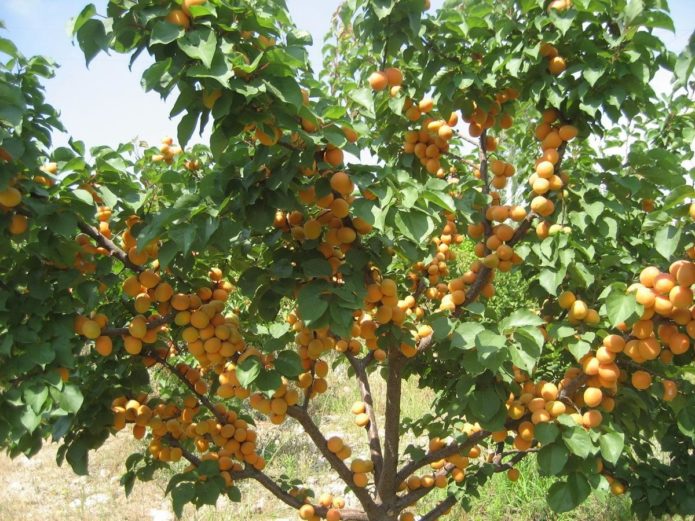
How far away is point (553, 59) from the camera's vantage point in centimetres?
178

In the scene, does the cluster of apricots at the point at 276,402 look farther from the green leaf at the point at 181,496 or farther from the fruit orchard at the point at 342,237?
the green leaf at the point at 181,496

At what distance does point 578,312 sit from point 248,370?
1063 millimetres

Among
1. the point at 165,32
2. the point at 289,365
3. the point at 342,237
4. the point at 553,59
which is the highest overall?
the point at 553,59

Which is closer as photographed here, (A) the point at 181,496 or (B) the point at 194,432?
(A) the point at 181,496

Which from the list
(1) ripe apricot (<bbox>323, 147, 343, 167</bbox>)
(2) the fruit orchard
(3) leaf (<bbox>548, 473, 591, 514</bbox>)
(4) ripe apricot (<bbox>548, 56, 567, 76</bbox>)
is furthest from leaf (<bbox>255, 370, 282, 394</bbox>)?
(4) ripe apricot (<bbox>548, 56, 567, 76</bbox>)

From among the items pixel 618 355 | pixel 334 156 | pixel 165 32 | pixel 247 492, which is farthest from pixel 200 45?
pixel 247 492

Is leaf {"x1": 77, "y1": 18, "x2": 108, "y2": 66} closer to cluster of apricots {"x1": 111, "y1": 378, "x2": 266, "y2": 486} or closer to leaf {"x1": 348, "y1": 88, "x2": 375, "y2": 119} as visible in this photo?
leaf {"x1": 348, "y1": 88, "x2": 375, "y2": 119}

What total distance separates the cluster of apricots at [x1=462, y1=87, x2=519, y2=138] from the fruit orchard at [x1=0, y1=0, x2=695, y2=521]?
0.04ft

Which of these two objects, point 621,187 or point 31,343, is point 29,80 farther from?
point 621,187

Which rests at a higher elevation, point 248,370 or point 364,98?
point 364,98

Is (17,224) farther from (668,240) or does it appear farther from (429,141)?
(668,240)

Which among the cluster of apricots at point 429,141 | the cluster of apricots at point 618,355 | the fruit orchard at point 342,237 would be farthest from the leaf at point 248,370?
the cluster of apricots at point 429,141

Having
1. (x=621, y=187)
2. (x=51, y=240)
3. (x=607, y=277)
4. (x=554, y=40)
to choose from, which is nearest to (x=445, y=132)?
(x=554, y=40)

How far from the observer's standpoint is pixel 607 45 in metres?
1.78
